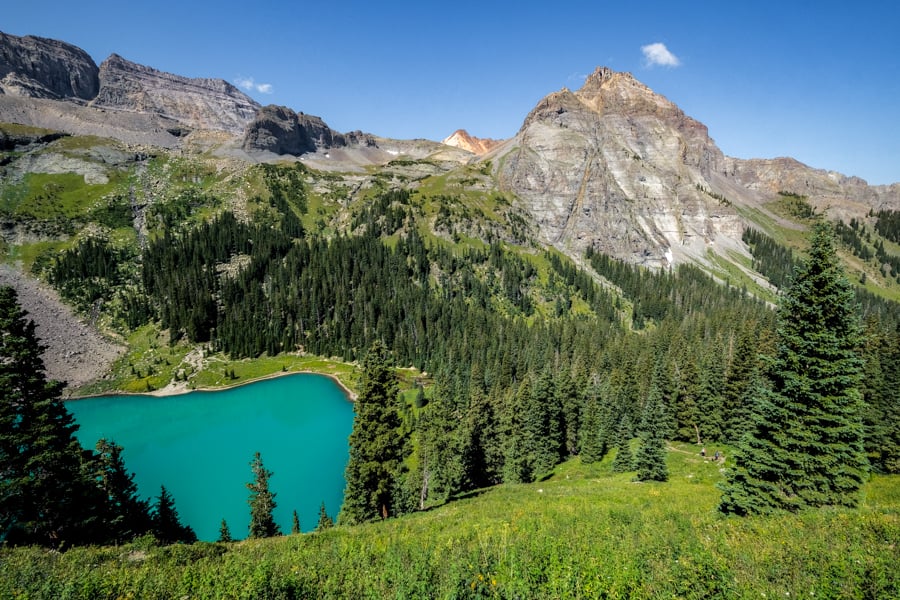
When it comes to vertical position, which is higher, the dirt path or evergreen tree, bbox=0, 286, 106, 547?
evergreen tree, bbox=0, 286, 106, 547

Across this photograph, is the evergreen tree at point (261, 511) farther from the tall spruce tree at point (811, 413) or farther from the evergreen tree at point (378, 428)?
the tall spruce tree at point (811, 413)

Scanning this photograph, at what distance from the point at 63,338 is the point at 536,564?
526ft

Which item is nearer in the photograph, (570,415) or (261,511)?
(261,511)

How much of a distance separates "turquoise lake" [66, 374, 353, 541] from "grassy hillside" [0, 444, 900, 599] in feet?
139

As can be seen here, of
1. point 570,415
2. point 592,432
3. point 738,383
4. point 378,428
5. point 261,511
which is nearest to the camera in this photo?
point 378,428

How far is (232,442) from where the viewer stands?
74.8m

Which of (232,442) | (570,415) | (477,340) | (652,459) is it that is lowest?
(232,442)

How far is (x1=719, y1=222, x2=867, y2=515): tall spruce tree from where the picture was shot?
1698 cm

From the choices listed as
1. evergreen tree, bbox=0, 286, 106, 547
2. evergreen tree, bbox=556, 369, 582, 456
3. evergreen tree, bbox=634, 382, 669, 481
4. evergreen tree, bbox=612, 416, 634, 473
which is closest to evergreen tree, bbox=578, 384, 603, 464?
evergreen tree, bbox=556, 369, 582, 456

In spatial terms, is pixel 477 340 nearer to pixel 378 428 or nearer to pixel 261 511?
pixel 261 511

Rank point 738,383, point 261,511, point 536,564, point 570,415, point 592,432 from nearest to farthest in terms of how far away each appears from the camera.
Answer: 1. point 536,564
2. point 261,511
3. point 738,383
4. point 592,432
5. point 570,415

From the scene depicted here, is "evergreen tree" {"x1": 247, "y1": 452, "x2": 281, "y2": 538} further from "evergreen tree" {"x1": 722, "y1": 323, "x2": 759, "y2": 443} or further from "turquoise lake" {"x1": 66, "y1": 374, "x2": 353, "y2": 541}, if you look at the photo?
"evergreen tree" {"x1": 722, "y1": 323, "x2": 759, "y2": 443}

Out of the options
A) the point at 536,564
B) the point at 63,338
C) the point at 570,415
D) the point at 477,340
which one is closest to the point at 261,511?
the point at 536,564

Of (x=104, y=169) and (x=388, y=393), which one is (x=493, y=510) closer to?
(x=388, y=393)
